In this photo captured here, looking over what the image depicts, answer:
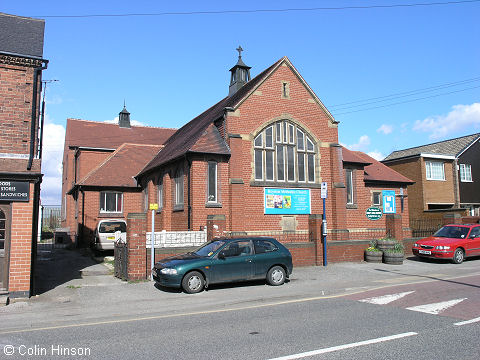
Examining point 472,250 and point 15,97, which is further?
point 472,250

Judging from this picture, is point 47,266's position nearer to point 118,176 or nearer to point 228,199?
point 228,199

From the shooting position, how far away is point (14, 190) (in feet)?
35.1

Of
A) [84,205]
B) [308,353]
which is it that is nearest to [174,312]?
[308,353]

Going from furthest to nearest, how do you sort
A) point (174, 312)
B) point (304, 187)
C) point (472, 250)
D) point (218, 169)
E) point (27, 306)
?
point (304, 187) < point (218, 169) < point (472, 250) < point (27, 306) < point (174, 312)

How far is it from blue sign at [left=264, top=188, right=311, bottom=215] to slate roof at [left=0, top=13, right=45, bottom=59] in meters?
11.5

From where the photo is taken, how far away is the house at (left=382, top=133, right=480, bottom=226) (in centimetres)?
3378

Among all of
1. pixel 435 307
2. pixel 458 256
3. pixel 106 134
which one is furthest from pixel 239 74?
pixel 435 307

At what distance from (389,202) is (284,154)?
10.5m

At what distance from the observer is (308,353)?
18.7 feet

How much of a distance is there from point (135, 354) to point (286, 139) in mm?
16302

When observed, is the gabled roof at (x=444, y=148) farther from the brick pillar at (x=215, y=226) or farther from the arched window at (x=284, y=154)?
the brick pillar at (x=215, y=226)

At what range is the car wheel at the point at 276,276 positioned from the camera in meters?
12.4

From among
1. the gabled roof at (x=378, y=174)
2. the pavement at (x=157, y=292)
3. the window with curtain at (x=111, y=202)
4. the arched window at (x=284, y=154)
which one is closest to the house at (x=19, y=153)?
the pavement at (x=157, y=292)

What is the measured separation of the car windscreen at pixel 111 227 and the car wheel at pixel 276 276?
12270 millimetres
